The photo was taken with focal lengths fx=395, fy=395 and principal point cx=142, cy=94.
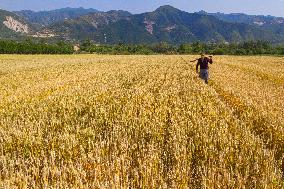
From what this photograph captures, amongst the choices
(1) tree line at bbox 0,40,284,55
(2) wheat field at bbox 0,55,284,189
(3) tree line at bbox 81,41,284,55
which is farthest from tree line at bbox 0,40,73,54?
(2) wheat field at bbox 0,55,284,189

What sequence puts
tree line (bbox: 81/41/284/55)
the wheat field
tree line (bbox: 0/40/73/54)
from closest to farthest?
1. the wheat field
2. tree line (bbox: 0/40/73/54)
3. tree line (bbox: 81/41/284/55)

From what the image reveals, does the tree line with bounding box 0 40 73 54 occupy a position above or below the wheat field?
below

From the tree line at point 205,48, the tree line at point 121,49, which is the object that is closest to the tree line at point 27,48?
the tree line at point 121,49

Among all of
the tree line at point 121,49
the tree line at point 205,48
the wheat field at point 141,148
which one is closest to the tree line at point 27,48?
the tree line at point 121,49

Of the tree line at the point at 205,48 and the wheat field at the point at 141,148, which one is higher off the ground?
the wheat field at the point at 141,148

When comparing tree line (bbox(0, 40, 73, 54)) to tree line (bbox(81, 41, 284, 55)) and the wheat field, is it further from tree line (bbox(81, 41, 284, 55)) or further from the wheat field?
the wheat field

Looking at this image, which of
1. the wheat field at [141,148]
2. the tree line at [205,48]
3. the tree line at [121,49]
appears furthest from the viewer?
the tree line at [205,48]

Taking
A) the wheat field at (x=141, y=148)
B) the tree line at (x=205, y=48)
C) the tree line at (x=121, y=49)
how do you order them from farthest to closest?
the tree line at (x=205, y=48), the tree line at (x=121, y=49), the wheat field at (x=141, y=148)

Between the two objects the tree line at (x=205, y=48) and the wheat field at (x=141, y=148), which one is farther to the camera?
the tree line at (x=205, y=48)

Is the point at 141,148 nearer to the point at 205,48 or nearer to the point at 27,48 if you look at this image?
the point at 27,48

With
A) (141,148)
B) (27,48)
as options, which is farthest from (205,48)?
(141,148)

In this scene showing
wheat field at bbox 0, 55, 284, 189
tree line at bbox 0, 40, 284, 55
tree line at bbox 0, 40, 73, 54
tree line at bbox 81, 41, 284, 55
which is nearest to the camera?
wheat field at bbox 0, 55, 284, 189

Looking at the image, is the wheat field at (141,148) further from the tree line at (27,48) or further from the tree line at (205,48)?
the tree line at (205,48)

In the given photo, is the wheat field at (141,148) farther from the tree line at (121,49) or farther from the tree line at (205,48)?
the tree line at (205,48)
